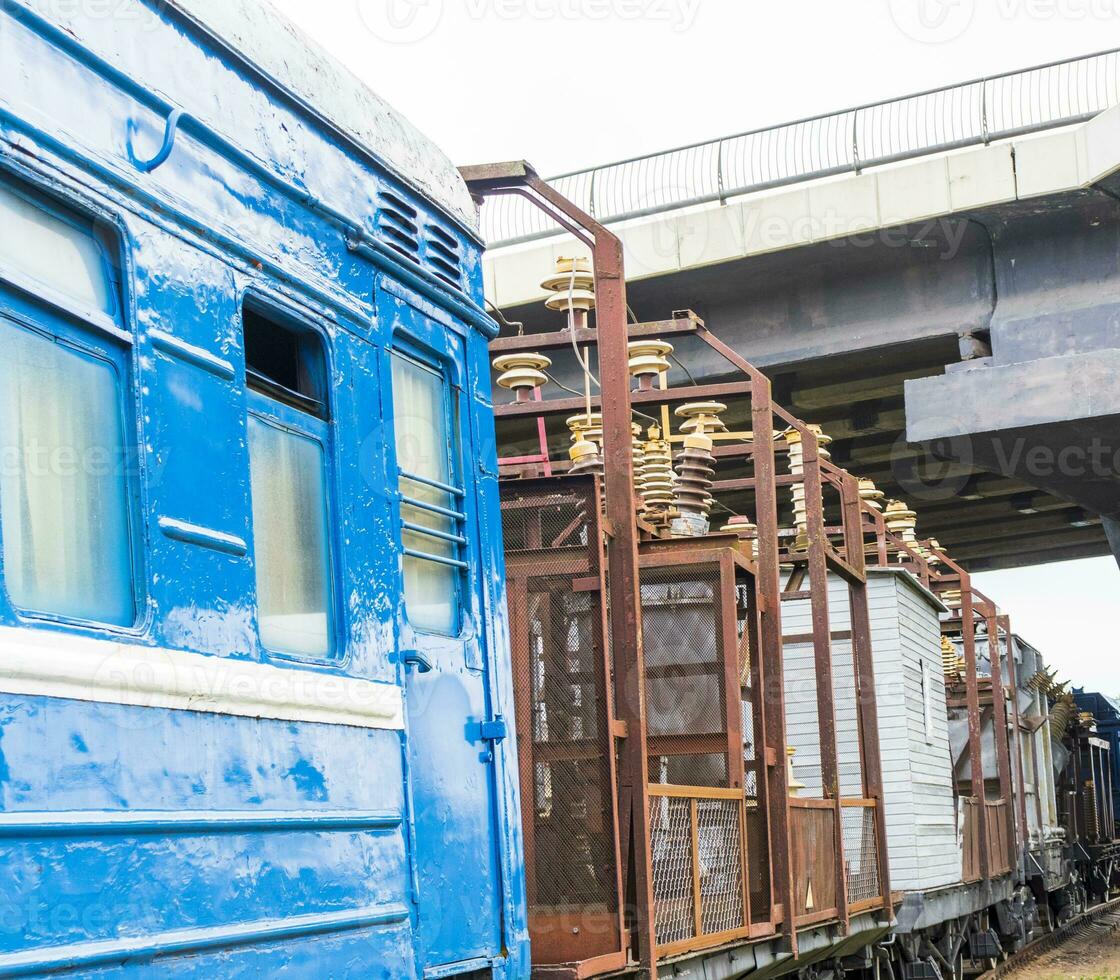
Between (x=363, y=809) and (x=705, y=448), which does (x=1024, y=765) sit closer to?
(x=705, y=448)

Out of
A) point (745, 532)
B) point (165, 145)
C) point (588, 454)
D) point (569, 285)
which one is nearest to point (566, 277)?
point (569, 285)

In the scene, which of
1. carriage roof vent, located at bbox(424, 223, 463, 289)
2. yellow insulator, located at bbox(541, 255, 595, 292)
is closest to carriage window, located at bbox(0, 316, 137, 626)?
carriage roof vent, located at bbox(424, 223, 463, 289)

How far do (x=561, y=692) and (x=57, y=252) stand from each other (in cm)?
360

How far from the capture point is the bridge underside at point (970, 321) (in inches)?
722

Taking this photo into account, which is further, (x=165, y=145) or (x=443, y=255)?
(x=443, y=255)

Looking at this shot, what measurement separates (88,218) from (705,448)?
8.02 metres

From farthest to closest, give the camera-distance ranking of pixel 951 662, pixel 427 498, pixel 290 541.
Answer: pixel 951 662 < pixel 427 498 < pixel 290 541

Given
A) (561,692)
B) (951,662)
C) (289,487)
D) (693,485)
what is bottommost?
(951,662)

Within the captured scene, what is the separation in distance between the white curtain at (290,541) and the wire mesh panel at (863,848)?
8246 millimetres

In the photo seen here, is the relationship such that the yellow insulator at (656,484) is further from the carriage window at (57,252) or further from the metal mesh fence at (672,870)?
the carriage window at (57,252)

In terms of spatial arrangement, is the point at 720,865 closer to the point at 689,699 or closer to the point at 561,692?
the point at 689,699

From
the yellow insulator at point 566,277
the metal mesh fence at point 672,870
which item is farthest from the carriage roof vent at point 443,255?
the yellow insulator at point 566,277

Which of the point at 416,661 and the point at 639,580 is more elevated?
the point at 639,580

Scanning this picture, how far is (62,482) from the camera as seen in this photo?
3389mm
